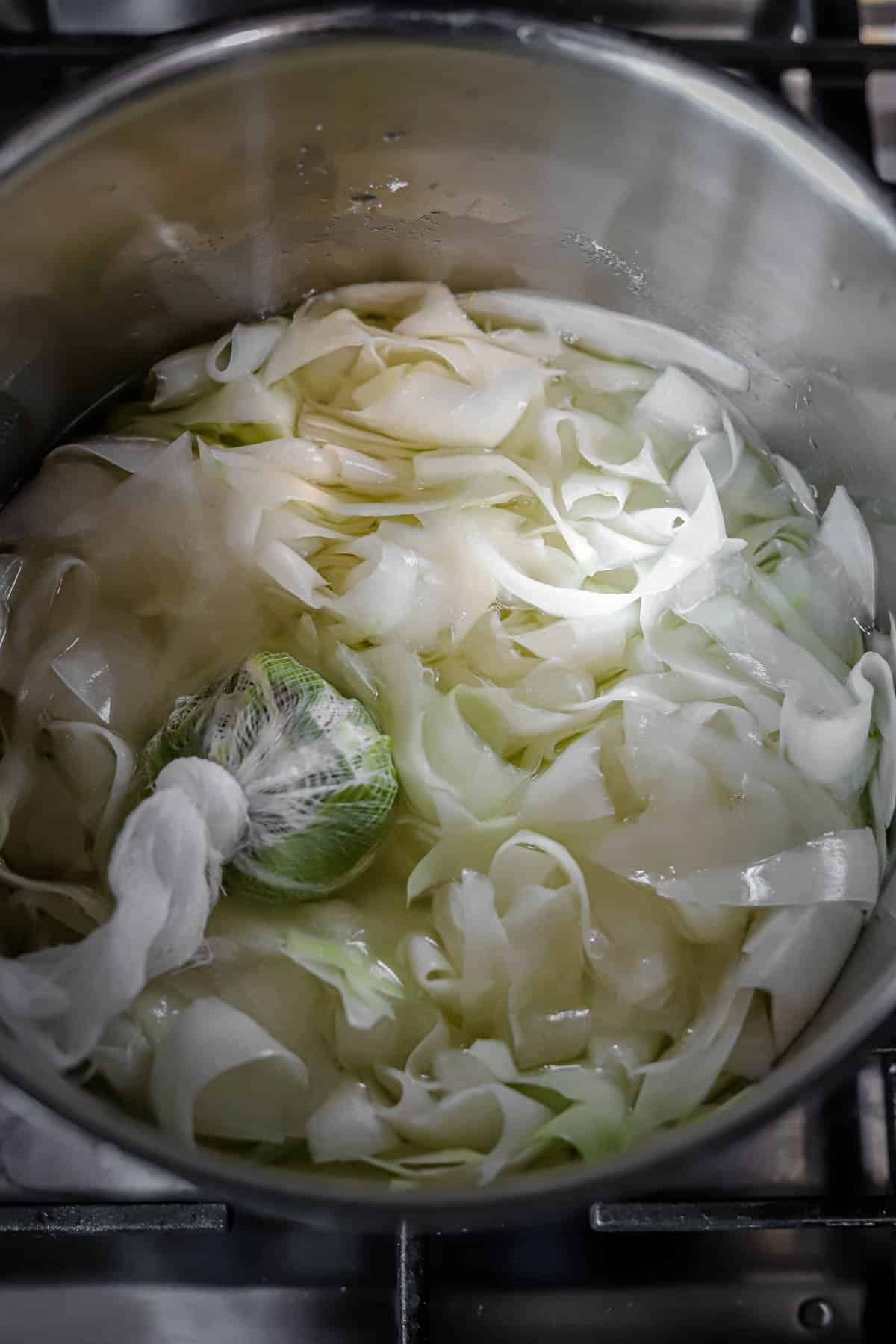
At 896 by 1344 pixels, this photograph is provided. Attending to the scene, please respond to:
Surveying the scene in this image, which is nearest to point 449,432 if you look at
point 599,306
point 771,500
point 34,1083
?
point 599,306

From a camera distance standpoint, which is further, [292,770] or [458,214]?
[458,214]

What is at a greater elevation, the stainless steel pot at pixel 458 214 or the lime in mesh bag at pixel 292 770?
the stainless steel pot at pixel 458 214

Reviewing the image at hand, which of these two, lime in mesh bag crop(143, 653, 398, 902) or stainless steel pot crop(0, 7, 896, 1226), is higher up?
stainless steel pot crop(0, 7, 896, 1226)

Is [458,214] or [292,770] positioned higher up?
[458,214]
